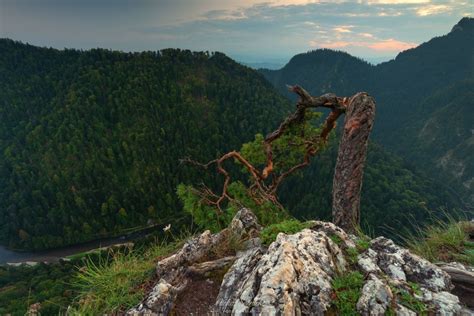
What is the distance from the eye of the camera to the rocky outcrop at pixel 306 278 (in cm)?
574

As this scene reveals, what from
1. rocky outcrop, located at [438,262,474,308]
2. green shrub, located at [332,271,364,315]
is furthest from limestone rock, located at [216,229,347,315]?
rocky outcrop, located at [438,262,474,308]

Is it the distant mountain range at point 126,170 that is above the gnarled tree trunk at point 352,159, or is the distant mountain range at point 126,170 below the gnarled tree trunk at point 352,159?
below

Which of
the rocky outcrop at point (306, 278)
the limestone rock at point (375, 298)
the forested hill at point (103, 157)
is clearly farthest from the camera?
the forested hill at point (103, 157)

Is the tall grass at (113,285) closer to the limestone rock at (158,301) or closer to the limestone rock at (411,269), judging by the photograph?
the limestone rock at (158,301)

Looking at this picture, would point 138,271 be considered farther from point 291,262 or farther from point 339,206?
point 339,206

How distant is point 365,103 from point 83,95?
703ft

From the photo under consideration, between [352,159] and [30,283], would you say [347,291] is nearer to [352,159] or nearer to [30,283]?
[352,159]

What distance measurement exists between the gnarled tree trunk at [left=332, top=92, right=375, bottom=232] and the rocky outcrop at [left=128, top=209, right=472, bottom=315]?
281cm

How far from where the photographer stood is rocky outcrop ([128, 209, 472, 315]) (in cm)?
574

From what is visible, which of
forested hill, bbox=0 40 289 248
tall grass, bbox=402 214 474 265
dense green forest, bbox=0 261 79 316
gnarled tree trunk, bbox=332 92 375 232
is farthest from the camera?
forested hill, bbox=0 40 289 248

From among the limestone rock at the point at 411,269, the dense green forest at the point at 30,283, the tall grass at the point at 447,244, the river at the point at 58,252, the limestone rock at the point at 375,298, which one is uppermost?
the limestone rock at the point at 375,298

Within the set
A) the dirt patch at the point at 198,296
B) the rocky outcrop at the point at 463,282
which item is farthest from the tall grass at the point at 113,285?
the rocky outcrop at the point at 463,282

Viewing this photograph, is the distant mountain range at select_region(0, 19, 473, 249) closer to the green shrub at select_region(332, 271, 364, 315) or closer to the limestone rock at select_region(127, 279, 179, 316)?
the green shrub at select_region(332, 271, 364, 315)

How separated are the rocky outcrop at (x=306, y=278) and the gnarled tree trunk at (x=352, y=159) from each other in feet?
9.21
